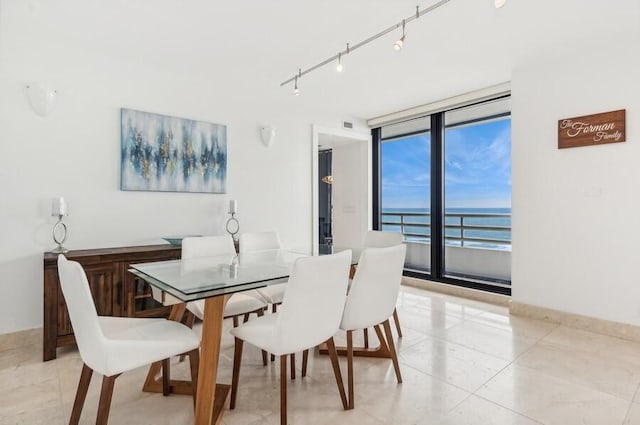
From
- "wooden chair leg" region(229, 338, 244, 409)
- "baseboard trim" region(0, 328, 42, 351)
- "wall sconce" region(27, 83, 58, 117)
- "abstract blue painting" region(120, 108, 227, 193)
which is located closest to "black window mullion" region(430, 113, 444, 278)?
"abstract blue painting" region(120, 108, 227, 193)

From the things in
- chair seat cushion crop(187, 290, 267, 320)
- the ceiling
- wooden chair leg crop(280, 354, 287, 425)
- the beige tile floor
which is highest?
the ceiling

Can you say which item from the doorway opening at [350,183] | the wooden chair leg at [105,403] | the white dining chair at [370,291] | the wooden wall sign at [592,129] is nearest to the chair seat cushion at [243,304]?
the white dining chair at [370,291]

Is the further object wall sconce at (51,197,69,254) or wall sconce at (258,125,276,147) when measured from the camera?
wall sconce at (258,125,276,147)

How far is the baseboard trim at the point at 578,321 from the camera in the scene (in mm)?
2975

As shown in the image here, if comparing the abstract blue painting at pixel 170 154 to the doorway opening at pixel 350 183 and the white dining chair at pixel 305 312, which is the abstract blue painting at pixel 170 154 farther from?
the white dining chair at pixel 305 312

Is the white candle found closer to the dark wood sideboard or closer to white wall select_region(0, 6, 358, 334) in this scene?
white wall select_region(0, 6, 358, 334)

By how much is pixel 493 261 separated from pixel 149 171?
14.6ft

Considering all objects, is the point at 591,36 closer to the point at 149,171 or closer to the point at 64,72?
the point at 149,171

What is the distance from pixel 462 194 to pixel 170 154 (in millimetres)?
3865

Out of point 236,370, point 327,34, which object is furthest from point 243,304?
point 327,34

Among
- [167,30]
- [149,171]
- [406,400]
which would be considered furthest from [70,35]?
[406,400]

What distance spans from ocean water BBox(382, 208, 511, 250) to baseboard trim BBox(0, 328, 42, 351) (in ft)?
15.1

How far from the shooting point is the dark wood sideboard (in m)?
2.56

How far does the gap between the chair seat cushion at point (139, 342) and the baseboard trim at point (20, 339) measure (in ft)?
5.06
